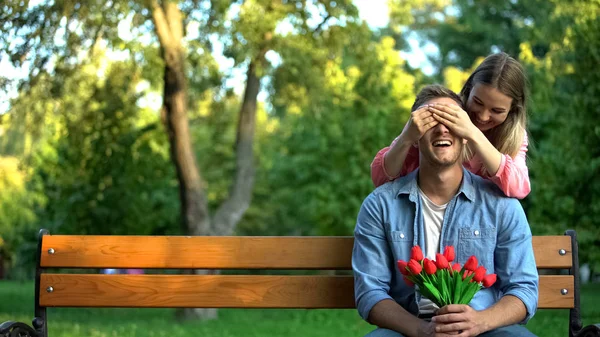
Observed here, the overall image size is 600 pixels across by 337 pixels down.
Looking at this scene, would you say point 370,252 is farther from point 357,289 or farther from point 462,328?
point 462,328

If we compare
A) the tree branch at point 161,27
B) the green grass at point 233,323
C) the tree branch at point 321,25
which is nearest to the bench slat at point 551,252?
the green grass at point 233,323

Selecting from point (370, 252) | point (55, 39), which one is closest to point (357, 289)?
point (370, 252)

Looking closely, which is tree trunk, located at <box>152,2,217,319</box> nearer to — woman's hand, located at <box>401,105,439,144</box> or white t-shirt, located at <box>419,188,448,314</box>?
white t-shirt, located at <box>419,188,448,314</box>

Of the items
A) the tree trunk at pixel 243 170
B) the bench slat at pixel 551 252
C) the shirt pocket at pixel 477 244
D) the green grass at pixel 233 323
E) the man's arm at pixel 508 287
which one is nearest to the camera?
the man's arm at pixel 508 287

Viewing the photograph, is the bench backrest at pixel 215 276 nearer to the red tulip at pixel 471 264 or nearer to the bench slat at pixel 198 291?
the bench slat at pixel 198 291

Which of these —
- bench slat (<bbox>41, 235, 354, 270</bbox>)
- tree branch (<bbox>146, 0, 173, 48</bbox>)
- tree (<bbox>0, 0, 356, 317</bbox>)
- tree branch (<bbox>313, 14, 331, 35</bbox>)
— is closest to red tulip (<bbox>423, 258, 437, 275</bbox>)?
bench slat (<bbox>41, 235, 354, 270</bbox>)

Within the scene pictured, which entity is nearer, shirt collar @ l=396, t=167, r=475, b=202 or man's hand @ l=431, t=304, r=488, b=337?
man's hand @ l=431, t=304, r=488, b=337

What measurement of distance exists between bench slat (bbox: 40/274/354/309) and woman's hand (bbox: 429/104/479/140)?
3.60 feet

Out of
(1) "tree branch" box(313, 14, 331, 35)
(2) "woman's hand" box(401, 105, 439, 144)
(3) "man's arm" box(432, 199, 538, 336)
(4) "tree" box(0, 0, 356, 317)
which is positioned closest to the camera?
(3) "man's arm" box(432, 199, 538, 336)

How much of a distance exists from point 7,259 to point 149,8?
3266 centimetres

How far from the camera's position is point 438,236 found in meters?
4.21

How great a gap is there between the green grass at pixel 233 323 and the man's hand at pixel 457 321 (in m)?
5.19

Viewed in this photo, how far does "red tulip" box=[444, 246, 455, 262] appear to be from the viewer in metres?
3.80

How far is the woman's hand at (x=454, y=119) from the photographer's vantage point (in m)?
3.92
